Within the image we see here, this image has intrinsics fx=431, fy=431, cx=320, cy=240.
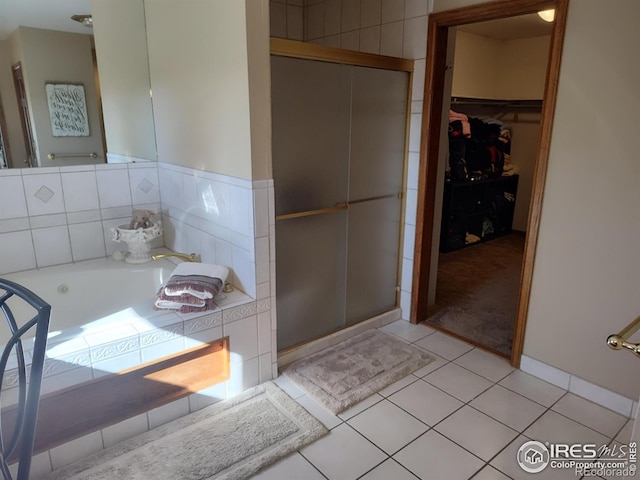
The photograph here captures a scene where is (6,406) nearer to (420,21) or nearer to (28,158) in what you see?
(28,158)

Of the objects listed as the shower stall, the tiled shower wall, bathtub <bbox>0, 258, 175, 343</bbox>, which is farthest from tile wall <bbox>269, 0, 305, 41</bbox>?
bathtub <bbox>0, 258, 175, 343</bbox>

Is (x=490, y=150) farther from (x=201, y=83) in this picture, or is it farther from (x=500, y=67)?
(x=201, y=83)

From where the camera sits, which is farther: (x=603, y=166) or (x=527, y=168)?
(x=527, y=168)

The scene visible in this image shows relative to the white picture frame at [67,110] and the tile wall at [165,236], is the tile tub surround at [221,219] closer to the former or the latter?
the tile wall at [165,236]

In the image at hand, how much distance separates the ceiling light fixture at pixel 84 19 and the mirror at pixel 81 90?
2 centimetres

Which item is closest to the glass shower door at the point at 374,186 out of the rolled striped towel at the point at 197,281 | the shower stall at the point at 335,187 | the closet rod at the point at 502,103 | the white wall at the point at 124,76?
the shower stall at the point at 335,187

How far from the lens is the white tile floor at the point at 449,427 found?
1745mm

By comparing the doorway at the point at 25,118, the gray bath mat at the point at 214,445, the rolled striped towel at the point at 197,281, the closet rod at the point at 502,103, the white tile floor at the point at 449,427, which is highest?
the closet rod at the point at 502,103

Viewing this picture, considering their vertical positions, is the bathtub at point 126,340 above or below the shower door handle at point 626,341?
below

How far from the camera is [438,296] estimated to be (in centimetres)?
351

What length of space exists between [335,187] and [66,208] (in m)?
1.55

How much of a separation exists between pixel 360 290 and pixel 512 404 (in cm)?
110

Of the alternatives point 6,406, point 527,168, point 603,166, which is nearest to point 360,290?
point 603,166

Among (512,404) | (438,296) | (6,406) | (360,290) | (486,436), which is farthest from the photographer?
(438,296)
